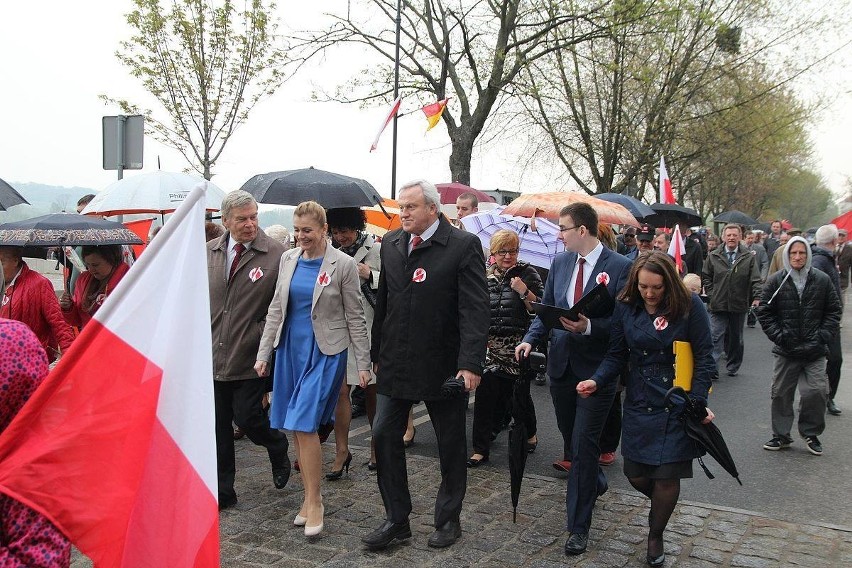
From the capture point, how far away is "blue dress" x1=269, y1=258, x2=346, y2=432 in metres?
5.16

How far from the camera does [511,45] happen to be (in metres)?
21.9

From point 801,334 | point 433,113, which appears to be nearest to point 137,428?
point 801,334

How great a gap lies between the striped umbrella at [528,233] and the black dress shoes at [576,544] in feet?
14.9

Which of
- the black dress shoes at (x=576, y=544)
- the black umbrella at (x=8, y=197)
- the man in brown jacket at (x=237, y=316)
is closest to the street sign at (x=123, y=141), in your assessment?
the black umbrella at (x=8, y=197)

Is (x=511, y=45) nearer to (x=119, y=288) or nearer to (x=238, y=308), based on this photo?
(x=238, y=308)

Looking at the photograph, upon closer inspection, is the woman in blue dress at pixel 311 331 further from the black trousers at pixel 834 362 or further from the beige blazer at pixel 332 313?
the black trousers at pixel 834 362

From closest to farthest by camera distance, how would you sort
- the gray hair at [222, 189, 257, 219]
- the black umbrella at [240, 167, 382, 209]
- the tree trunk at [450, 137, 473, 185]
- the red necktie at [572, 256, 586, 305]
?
the red necktie at [572, 256, 586, 305] → the gray hair at [222, 189, 257, 219] → the black umbrella at [240, 167, 382, 209] → the tree trunk at [450, 137, 473, 185]

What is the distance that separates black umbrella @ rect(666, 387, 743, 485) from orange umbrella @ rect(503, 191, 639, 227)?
15.6ft

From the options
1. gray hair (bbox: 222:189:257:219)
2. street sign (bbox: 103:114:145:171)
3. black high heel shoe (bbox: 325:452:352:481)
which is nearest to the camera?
gray hair (bbox: 222:189:257:219)

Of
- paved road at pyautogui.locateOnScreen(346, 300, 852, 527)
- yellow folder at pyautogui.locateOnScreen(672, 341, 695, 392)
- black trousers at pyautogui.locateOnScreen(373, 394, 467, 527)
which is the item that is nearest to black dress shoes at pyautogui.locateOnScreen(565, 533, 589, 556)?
black trousers at pyautogui.locateOnScreen(373, 394, 467, 527)

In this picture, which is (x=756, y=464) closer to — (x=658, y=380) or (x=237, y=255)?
(x=658, y=380)

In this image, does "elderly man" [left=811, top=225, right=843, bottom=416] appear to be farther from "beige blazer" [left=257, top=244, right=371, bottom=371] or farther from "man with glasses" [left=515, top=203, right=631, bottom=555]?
"beige blazer" [left=257, top=244, right=371, bottom=371]

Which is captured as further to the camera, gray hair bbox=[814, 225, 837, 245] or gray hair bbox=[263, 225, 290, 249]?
gray hair bbox=[814, 225, 837, 245]

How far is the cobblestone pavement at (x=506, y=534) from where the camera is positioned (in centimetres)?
462
